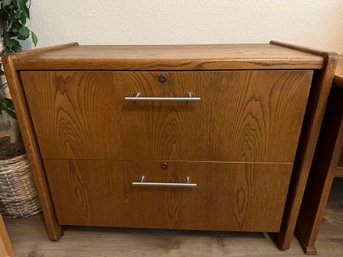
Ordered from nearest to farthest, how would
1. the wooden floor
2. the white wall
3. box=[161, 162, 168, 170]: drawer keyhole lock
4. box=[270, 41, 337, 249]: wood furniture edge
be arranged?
box=[270, 41, 337, 249]: wood furniture edge
box=[161, 162, 168, 170]: drawer keyhole lock
the wooden floor
the white wall

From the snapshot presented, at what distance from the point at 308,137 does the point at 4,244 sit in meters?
0.97

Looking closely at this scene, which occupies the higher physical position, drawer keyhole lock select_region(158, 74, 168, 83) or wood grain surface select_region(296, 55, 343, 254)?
drawer keyhole lock select_region(158, 74, 168, 83)

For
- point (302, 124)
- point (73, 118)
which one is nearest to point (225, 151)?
point (302, 124)

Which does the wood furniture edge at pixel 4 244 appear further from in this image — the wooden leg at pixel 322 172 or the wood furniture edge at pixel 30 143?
the wooden leg at pixel 322 172

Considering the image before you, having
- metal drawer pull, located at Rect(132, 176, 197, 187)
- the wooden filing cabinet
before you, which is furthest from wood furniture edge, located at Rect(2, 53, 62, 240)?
metal drawer pull, located at Rect(132, 176, 197, 187)

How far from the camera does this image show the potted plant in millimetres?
883

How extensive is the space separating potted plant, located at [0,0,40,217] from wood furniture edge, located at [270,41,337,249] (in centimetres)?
91

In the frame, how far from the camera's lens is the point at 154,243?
0.91 meters

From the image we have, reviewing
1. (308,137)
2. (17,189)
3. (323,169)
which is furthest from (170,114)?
(17,189)

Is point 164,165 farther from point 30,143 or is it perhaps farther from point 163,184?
point 30,143

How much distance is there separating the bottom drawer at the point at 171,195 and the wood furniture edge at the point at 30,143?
22 mm

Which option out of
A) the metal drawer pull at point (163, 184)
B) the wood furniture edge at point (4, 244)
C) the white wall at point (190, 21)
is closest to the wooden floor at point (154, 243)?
the wood furniture edge at point (4, 244)

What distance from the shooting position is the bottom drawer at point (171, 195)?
77 cm

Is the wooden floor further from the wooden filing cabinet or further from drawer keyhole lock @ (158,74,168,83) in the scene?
drawer keyhole lock @ (158,74,168,83)
